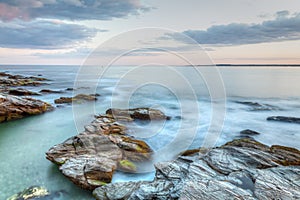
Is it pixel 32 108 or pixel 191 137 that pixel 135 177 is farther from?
pixel 32 108

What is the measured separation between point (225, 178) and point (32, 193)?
5.29m

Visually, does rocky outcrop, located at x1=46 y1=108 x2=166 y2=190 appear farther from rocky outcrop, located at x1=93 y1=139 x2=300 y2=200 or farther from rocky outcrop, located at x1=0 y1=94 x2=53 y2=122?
rocky outcrop, located at x1=0 y1=94 x2=53 y2=122

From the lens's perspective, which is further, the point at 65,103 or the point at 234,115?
the point at 65,103

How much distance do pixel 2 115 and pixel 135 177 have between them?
35.1 feet

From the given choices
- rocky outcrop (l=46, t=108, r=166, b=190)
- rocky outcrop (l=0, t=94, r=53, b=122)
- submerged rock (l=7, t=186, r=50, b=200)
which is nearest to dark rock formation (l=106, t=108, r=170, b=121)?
rocky outcrop (l=46, t=108, r=166, b=190)

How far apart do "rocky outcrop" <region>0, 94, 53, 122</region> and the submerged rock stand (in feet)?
29.1

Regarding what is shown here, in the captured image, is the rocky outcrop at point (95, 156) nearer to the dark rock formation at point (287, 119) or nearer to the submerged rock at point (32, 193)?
the submerged rock at point (32, 193)

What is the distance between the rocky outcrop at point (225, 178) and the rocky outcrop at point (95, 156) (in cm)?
70

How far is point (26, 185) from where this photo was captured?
634cm

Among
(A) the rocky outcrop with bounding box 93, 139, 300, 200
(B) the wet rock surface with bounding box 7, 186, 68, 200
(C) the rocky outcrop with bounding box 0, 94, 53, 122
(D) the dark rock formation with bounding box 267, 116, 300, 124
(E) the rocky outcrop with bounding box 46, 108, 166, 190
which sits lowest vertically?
(D) the dark rock formation with bounding box 267, 116, 300, 124

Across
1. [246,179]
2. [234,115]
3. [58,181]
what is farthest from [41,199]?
[234,115]

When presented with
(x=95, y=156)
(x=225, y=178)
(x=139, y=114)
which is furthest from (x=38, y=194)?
(x=139, y=114)

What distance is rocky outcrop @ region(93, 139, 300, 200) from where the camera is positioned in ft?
14.6

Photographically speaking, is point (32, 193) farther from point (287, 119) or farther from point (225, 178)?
point (287, 119)
